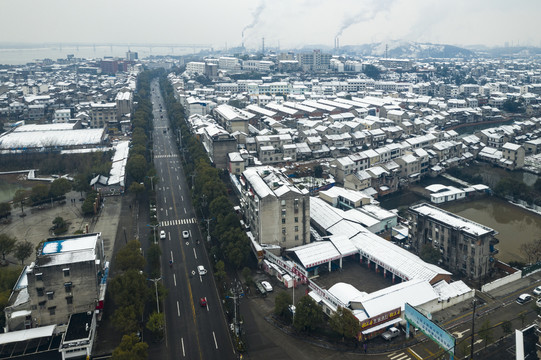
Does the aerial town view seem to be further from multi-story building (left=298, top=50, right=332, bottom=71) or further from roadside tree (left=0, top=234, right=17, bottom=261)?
multi-story building (left=298, top=50, right=332, bottom=71)

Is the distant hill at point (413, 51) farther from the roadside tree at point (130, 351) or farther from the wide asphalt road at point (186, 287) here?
the roadside tree at point (130, 351)

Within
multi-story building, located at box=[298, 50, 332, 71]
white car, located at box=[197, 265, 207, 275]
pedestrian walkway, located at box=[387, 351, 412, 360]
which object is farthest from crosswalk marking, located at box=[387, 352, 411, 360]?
multi-story building, located at box=[298, 50, 332, 71]

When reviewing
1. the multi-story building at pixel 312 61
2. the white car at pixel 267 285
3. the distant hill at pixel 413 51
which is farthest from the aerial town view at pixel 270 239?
the distant hill at pixel 413 51

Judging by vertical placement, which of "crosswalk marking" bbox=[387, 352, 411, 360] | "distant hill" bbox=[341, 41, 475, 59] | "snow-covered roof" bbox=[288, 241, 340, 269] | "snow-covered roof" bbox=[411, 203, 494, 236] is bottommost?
"crosswalk marking" bbox=[387, 352, 411, 360]

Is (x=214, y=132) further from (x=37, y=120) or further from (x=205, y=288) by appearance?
(x=37, y=120)

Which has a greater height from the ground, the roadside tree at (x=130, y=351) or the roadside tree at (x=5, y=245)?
the roadside tree at (x=5, y=245)
